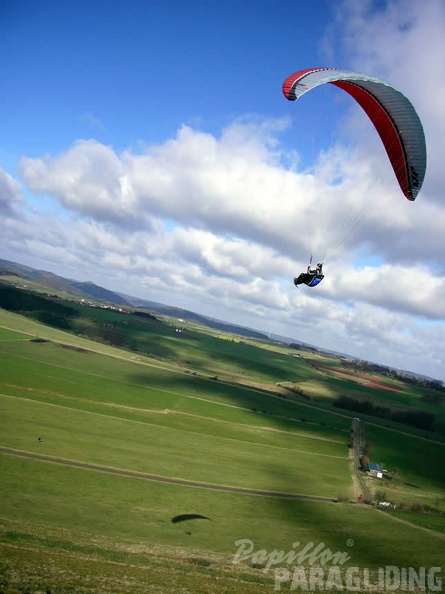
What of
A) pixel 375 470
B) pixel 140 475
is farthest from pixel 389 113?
pixel 375 470

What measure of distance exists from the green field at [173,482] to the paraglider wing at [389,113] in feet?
75.6

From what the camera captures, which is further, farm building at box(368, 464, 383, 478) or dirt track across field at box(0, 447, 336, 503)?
farm building at box(368, 464, 383, 478)

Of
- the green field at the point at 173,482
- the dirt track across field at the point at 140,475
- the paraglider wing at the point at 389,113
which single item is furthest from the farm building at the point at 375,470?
the paraglider wing at the point at 389,113

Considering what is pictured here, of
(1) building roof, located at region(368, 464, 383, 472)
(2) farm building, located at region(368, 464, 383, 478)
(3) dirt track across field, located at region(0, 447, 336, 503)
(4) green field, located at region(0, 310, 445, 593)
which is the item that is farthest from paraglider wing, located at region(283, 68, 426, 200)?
(1) building roof, located at region(368, 464, 383, 472)

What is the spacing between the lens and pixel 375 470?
52375mm

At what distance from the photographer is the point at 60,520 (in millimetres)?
22844

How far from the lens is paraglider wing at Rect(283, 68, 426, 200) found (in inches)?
733

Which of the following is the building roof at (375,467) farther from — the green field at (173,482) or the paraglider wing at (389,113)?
the paraglider wing at (389,113)

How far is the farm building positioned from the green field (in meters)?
2.07

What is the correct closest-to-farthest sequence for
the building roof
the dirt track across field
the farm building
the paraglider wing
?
the paraglider wing < the dirt track across field < the farm building < the building roof

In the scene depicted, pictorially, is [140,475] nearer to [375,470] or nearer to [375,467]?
[375,470]

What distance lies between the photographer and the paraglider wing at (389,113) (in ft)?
61.1

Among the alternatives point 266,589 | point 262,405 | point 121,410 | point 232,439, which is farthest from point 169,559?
point 262,405

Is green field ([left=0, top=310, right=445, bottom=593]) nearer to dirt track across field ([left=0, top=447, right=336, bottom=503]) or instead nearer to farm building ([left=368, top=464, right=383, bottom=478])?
dirt track across field ([left=0, top=447, right=336, bottom=503])
